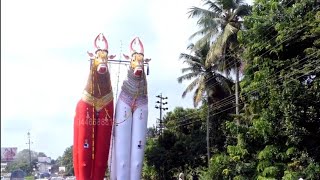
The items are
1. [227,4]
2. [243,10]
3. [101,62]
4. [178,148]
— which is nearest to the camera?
[101,62]

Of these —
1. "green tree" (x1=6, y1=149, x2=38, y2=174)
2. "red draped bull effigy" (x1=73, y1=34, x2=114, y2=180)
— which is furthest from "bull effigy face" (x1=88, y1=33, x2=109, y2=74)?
"green tree" (x1=6, y1=149, x2=38, y2=174)

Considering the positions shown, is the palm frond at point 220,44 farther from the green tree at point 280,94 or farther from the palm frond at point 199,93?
the green tree at point 280,94

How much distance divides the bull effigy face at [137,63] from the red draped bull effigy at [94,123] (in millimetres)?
1312

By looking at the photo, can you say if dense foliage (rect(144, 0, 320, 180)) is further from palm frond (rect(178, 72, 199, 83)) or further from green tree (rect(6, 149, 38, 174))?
green tree (rect(6, 149, 38, 174))

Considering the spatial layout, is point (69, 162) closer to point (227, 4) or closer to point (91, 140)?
point (91, 140)

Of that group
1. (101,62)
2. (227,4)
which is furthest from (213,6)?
(101,62)

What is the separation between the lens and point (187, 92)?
3525cm

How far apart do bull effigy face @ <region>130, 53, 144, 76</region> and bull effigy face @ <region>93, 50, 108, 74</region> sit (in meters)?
1.60

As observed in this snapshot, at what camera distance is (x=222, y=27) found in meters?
30.8

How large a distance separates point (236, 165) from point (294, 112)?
402cm

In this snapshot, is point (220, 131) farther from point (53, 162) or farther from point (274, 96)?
point (53, 162)

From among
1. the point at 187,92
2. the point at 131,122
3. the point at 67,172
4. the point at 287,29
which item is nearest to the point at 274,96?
the point at 287,29

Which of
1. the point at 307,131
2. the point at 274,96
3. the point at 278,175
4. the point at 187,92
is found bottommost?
the point at 278,175

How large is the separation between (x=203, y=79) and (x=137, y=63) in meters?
6.05
